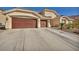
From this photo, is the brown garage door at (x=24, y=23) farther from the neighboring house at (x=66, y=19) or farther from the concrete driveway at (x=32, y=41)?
the neighboring house at (x=66, y=19)

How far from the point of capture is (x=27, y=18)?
389cm

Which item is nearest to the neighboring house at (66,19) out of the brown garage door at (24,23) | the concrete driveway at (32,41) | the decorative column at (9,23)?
the concrete driveway at (32,41)

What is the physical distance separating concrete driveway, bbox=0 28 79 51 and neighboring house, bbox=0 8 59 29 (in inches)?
6.0

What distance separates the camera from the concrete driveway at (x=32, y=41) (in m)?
3.59

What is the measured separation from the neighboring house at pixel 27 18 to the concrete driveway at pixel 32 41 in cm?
15

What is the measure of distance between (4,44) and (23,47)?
1.35ft

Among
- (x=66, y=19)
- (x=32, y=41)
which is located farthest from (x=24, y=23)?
(x=66, y=19)

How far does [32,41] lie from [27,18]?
58 cm

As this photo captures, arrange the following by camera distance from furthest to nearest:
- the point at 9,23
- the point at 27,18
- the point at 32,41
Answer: the point at 27,18
the point at 9,23
the point at 32,41

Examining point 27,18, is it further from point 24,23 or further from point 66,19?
point 66,19

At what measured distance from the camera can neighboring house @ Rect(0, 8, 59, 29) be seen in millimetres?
3721

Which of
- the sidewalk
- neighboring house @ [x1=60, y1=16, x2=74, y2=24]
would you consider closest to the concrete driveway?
the sidewalk
